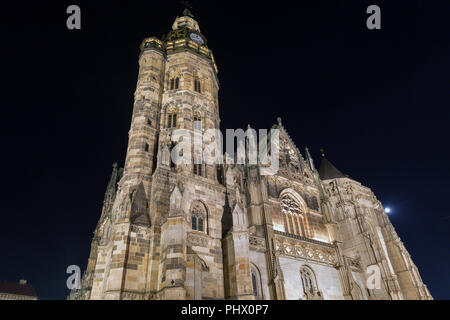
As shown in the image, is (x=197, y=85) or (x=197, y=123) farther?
(x=197, y=85)

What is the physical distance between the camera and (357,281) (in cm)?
2802

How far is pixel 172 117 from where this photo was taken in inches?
1079

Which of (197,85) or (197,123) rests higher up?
(197,85)

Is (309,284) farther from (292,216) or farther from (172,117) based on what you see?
(172,117)

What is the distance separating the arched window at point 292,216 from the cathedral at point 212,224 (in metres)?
0.11

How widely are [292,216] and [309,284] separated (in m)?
6.51

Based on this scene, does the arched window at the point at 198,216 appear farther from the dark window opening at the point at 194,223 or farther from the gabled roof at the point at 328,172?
the gabled roof at the point at 328,172

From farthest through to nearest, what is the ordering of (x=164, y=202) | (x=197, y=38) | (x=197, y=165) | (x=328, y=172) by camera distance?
(x=328, y=172)
(x=197, y=38)
(x=197, y=165)
(x=164, y=202)

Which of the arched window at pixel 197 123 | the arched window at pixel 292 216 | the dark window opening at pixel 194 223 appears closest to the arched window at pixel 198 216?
the dark window opening at pixel 194 223

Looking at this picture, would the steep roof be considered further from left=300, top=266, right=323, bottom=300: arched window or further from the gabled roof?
left=300, top=266, right=323, bottom=300: arched window

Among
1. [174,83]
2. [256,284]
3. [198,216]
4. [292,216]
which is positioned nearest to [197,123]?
[174,83]

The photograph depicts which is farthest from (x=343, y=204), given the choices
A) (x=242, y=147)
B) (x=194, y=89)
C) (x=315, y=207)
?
(x=194, y=89)
